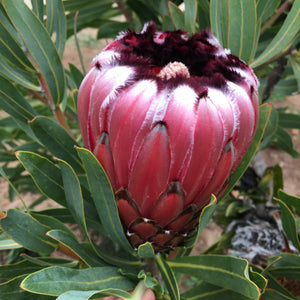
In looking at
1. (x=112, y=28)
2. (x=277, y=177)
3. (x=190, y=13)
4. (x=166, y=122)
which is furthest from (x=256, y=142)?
(x=112, y=28)

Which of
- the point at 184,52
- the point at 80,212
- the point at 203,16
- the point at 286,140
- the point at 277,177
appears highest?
the point at 184,52

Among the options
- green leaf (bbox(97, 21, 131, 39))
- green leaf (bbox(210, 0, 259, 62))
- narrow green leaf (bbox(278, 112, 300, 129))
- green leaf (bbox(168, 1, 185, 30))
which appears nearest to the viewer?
green leaf (bbox(210, 0, 259, 62))

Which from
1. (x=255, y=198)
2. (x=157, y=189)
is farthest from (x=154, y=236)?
(x=255, y=198)

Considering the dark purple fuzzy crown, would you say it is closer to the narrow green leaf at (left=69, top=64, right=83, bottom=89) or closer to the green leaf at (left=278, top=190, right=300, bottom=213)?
the green leaf at (left=278, top=190, right=300, bottom=213)

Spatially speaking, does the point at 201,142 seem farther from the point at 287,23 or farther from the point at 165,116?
the point at 287,23

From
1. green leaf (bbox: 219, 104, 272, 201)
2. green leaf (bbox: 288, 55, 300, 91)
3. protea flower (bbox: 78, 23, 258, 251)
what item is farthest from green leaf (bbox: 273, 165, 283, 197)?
protea flower (bbox: 78, 23, 258, 251)

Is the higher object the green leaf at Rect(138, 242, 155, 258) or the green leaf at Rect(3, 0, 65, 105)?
the green leaf at Rect(3, 0, 65, 105)

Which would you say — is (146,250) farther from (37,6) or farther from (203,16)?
(203,16)

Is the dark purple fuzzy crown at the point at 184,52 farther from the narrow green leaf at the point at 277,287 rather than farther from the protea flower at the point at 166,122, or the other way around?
the narrow green leaf at the point at 277,287
